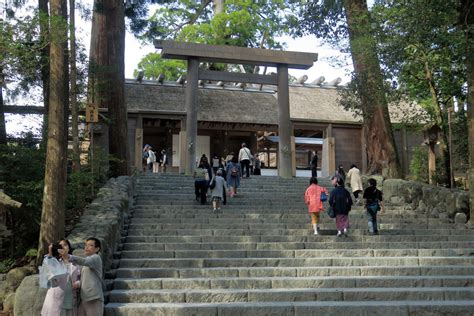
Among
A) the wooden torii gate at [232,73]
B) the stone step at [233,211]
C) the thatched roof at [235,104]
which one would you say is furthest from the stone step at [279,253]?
the thatched roof at [235,104]

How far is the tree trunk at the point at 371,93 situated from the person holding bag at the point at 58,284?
28.4ft

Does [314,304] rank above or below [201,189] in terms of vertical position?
below

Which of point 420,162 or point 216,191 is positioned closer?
point 216,191

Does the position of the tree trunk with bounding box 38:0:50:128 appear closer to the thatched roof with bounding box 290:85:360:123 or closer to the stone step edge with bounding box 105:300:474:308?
the stone step edge with bounding box 105:300:474:308

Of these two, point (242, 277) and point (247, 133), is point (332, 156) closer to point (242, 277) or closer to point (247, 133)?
point (247, 133)

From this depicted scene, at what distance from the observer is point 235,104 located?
22.6 m

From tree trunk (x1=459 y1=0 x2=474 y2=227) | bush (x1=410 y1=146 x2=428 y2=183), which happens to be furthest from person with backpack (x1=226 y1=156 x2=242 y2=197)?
bush (x1=410 y1=146 x2=428 y2=183)

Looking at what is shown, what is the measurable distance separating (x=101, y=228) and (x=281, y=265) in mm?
2993

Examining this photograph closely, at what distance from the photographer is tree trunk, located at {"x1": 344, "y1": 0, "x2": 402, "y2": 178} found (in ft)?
39.4

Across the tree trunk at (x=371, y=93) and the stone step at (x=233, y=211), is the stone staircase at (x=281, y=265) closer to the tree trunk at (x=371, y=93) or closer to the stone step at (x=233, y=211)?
the stone step at (x=233, y=211)

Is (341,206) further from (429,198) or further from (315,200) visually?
(429,198)

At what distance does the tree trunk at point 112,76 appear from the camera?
1476 centimetres

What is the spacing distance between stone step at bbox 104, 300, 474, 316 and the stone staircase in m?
0.01

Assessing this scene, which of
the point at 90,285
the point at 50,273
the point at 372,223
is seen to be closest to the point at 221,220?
the point at 372,223
